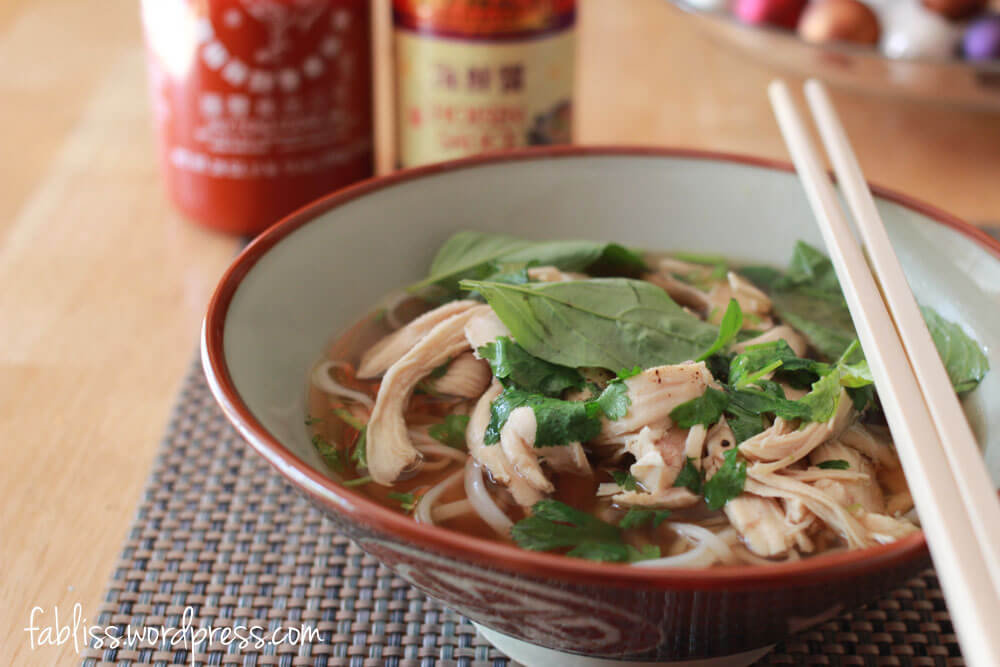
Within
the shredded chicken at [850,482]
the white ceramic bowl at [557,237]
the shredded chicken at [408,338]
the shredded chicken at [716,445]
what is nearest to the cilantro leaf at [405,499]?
the white ceramic bowl at [557,237]

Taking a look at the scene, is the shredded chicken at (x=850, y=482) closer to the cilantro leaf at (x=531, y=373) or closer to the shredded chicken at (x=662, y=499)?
the shredded chicken at (x=662, y=499)

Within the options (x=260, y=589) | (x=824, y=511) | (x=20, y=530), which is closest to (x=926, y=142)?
(x=824, y=511)

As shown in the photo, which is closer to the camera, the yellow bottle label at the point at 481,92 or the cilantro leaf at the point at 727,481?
the cilantro leaf at the point at 727,481

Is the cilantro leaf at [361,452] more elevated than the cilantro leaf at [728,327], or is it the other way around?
the cilantro leaf at [728,327]

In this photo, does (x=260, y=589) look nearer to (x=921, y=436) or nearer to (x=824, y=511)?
(x=824, y=511)

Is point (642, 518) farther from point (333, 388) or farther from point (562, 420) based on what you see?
point (333, 388)

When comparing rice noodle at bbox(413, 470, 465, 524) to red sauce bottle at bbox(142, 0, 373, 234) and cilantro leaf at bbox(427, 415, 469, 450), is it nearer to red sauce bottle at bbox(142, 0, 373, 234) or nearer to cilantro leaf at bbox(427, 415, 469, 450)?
cilantro leaf at bbox(427, 415, 469, 450)

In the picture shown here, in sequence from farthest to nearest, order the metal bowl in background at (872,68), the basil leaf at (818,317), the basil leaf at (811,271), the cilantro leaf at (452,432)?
the metal bowl in background at (872,68)
the basil leaf at (811,271)
the basil leaf at (818,317)
the cilantro leaf at (452,432)
